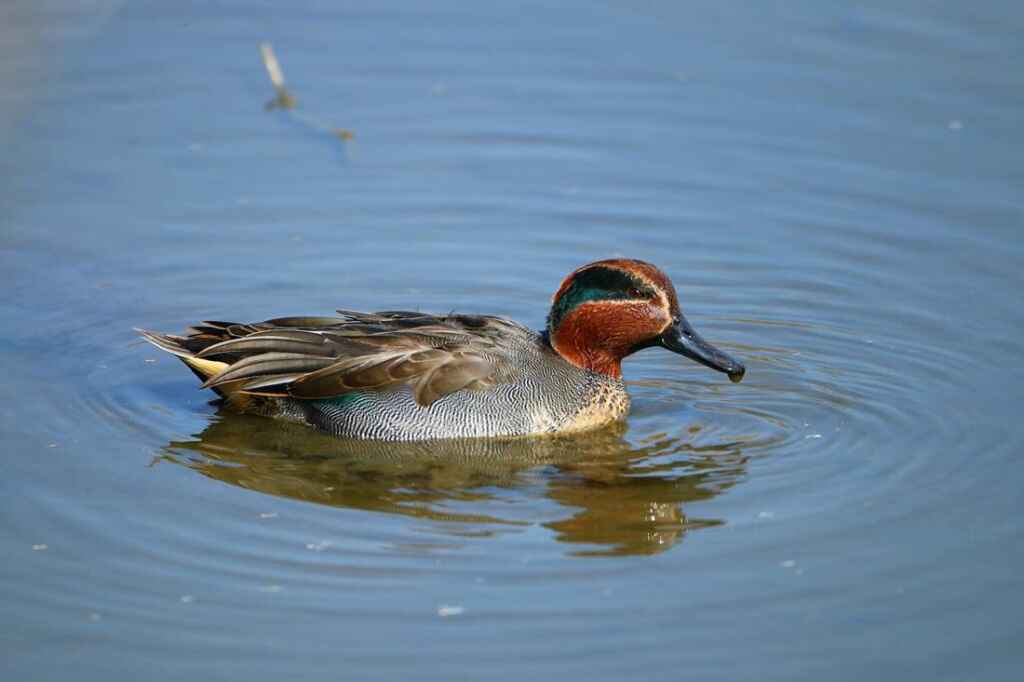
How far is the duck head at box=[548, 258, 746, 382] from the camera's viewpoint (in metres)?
10.8

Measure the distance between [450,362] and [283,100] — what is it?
5.39 m

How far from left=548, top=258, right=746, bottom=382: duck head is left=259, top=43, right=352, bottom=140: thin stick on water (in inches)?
177

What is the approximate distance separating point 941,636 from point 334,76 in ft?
30.4

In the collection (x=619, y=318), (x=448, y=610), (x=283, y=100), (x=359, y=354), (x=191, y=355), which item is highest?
(x=283, y=100)

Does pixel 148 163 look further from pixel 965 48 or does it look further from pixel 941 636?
pixel 941 636

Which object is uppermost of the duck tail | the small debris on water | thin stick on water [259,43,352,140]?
thin stick on water [259,43,352,140]

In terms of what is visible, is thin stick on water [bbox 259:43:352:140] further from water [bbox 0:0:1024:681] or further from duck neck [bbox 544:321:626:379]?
duck neck [bbox 544:321:626:379]

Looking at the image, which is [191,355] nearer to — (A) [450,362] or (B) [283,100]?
(A) [450,362]

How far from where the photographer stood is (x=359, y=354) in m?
10.6

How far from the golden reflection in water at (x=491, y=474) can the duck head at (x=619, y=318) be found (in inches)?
21.5

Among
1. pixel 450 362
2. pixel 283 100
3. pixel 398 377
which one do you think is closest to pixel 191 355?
pixel 398 377

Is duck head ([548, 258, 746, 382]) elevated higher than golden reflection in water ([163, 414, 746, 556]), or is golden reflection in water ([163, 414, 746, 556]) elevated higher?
duck head ([548, 258, 746, 382])

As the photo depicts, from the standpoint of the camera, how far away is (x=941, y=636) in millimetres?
Result: 7980

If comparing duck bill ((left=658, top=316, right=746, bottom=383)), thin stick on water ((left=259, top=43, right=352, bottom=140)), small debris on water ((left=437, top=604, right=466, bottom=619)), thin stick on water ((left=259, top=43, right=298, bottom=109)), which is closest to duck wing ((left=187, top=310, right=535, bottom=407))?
duck bill ((left=658, top=316, right=746, bottom=383))
